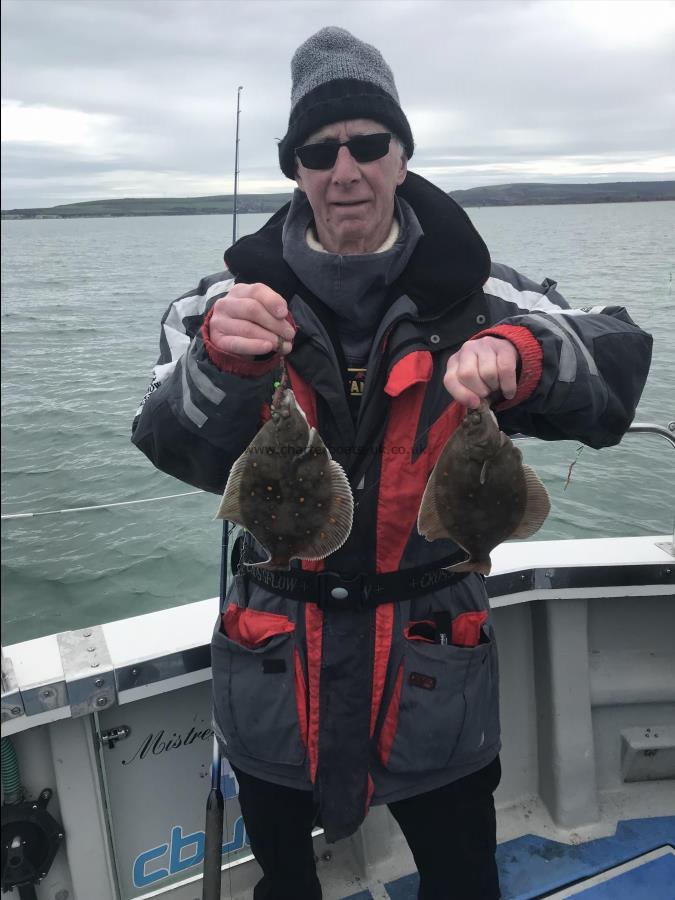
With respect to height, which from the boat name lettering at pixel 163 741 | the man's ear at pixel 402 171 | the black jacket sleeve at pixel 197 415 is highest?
the man's ear at pixel 402 171

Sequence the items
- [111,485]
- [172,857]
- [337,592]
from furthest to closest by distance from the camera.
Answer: [111,485]
[172,857]
[337,592]

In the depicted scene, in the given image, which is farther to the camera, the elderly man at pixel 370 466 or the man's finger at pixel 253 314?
the elderly man at pixel 370 466

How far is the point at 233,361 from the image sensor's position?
6.32ft


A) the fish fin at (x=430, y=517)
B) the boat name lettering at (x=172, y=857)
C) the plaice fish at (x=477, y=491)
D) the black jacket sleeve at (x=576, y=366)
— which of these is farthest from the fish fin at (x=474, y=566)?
the boat name lettering at (x=172, y=857)

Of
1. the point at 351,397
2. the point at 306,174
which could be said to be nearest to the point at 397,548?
the point at 351,397

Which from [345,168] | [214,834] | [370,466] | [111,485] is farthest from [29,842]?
[111,485]

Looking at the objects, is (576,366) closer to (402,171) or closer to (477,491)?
(477,491)

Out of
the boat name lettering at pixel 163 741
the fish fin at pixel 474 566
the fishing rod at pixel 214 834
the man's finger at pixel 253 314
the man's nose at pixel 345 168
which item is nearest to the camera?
the man's finger at pixel 253 314

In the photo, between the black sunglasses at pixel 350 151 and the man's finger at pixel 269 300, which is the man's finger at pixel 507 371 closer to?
the man's finger at pixel 269 300

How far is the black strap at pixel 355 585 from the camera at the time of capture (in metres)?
2.15

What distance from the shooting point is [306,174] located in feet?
7.59

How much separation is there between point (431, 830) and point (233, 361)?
1.61m

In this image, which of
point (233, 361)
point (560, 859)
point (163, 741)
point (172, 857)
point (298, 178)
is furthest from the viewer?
point (560, 859)

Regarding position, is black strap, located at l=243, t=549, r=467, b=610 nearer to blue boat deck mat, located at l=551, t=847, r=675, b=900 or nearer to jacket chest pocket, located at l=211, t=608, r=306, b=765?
jacket chest pocket, located at l=211, t=608, r=306, b=765
